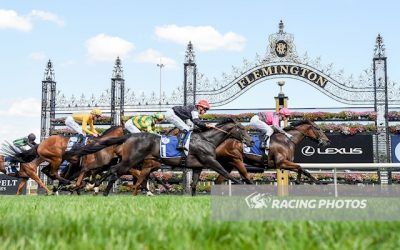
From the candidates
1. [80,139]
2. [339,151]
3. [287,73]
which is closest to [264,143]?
[80,139]

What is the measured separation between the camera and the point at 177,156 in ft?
35.8

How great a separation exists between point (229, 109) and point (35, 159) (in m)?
10.8

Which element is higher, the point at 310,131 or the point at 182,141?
the point at 310,131

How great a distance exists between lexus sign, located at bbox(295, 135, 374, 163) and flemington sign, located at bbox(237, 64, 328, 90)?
3.34 m

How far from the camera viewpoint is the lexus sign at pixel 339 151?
70.3 feet

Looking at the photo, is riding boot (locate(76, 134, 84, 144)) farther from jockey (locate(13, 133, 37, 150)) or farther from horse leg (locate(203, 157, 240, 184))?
horse leg (locate(203, 157, 240, 184))

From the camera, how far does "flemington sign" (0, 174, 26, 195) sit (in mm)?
24344

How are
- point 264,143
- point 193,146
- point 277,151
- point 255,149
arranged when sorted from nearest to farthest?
1. point 193,146
2. point 277,151
3. point 264,143
4. point 255,149

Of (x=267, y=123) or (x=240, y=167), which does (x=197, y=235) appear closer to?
(x=240, y=167)

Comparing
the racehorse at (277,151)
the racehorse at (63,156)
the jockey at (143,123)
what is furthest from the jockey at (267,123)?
the racehorse at (63,156)

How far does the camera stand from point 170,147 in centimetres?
1100

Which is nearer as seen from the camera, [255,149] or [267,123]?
[255,149]

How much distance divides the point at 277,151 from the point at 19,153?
321 inches

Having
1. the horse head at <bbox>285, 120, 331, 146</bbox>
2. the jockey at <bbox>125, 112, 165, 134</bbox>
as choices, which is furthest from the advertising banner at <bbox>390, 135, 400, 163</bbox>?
the jockey at <bbox>125, 112, 165, 134</bbox>
